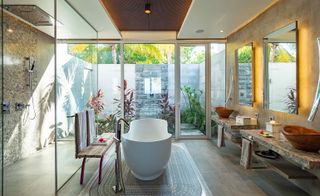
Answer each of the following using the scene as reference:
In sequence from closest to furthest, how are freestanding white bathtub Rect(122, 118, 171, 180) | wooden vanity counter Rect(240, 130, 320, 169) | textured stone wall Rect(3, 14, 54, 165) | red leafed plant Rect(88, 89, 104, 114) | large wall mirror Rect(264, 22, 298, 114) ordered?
wooden vanity counter Rect(240, 130, 320, 169)
large wall mirror Rect(264, 22, 298, 114)
freestanding white bathtub Rect(122, 118, 171, 180)
textured stone wall Rect(3, 14, 54, 165)
red leafed plant Rect(88, 89, 104, 114)

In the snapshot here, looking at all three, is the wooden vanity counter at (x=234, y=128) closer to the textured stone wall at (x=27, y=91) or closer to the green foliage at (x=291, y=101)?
the green foliage at (x=291, y=101)

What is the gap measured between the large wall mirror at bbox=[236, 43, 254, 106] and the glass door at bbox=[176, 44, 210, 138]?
1.13m

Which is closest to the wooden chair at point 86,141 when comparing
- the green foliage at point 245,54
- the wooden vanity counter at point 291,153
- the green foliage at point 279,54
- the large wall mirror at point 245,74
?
the wooden vanity counter at point 291,153

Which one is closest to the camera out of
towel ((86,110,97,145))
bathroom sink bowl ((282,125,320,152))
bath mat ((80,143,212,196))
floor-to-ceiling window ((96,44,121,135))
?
bathroom sink bowl ((282,125,320,152))

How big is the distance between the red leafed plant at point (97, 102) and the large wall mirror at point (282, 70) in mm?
3568

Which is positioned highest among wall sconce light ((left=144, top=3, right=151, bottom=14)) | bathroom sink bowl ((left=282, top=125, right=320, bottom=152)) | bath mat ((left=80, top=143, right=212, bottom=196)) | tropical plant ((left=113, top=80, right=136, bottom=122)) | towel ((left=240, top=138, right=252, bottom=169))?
wall sconce light ((left=144, top=3, right=151, bottom=14))

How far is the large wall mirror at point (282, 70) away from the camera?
300 cm

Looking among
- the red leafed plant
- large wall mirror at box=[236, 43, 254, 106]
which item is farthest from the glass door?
the red leafed plant

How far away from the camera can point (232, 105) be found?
17.7 feet

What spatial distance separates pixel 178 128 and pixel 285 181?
Answer: 3.06 meters

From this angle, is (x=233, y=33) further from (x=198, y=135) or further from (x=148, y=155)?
(x=148, y=155)

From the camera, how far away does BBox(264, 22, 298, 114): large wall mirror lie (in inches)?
118

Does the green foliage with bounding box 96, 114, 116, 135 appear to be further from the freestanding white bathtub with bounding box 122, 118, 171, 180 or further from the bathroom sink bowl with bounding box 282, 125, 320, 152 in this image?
the bathroom sink bowl with bounding box 282, 125, 320, 152

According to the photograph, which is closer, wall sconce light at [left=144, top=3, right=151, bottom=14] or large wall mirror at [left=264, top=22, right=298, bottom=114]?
large wall mirror at [left=264, top=22, right=298, bottom=114]
